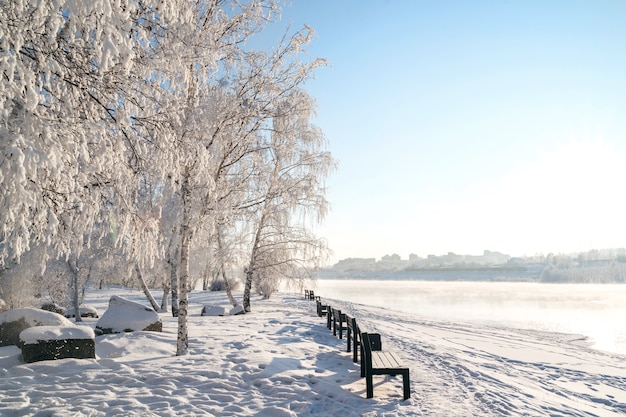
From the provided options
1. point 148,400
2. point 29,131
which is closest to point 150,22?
point 29,131

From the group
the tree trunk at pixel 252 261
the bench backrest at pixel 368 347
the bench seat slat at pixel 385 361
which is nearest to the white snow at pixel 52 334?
the bench backrest at pixel 368 347

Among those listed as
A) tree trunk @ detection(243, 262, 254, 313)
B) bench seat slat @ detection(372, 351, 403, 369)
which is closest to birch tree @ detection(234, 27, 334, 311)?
tree trunk @ detection(243, 262, 254, 313)

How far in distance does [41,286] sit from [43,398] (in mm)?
20608

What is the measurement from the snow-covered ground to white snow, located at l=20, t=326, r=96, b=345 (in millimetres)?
408

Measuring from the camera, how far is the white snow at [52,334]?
6.59m

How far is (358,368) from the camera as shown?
7.72 metres

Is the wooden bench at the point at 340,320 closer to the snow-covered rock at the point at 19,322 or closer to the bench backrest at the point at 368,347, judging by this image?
the bench backrest at the point at 368,347

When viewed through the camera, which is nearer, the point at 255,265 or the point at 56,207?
the point at 56,207

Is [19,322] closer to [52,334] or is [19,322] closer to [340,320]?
[52,334]

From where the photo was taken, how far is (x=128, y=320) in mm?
9883

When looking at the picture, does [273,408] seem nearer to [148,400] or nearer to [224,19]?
Result: [148,400]

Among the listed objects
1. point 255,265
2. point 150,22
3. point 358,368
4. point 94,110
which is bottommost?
point 358,368

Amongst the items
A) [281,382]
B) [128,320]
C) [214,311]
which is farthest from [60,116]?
[214,311]

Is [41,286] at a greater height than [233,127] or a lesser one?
lesser
